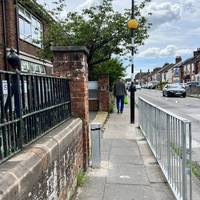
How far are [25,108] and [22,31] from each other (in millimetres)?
18439

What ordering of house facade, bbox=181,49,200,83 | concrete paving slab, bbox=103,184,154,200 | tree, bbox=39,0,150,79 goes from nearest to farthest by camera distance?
concrete paving slab, bbox=103,184,154,200
tree, bbox=39,0,150,79
house facade, bbox=181,49,200,83

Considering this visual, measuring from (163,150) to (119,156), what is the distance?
1747 mm

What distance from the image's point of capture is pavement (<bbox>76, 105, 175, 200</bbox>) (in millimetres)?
5166

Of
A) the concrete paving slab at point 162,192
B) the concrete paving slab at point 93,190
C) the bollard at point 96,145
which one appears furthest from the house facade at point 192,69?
the concrete paving slab at point 93,190

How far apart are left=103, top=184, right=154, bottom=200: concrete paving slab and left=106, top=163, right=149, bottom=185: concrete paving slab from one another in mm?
240

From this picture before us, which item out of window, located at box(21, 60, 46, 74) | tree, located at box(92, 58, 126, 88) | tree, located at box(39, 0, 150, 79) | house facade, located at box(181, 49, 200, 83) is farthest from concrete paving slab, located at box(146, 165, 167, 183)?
house facade, located at box(181, 49, 200, 83)

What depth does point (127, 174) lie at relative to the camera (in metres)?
6.25

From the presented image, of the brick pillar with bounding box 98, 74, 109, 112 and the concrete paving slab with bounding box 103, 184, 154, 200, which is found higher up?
the brick pillar with bounding box 98, 74, 109, 112

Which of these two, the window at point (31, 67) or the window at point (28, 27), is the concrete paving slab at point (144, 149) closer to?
the window at point (31, 67)

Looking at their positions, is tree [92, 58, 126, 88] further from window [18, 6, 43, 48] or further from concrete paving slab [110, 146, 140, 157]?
concrete paving slab [110, 146, 140, 157]

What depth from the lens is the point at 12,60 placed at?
13.1 ft

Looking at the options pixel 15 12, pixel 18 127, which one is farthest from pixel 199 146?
pixel 15 12

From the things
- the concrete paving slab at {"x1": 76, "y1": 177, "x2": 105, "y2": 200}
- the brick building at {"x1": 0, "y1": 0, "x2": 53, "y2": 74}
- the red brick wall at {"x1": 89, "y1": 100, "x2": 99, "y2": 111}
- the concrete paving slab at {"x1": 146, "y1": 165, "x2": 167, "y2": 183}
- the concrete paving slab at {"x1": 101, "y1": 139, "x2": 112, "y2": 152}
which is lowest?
the concrete paving slab at {"x1": 146, "y1": 165, "x2": 167, "y2": 183}

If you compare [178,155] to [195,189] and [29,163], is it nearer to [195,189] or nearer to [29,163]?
[195,189]
